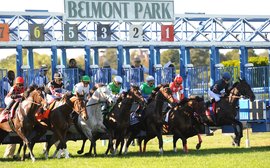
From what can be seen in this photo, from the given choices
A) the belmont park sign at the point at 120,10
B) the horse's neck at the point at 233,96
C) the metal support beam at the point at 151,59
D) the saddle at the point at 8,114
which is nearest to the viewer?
the saddle at the point at 8,114

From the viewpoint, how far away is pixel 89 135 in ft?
59.6

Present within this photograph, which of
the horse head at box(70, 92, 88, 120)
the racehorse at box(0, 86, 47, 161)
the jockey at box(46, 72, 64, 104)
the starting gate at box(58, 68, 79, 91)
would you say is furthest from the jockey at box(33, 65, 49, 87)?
the horse head at box(70, 92, 88, 120)

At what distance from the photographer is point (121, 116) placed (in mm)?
18219

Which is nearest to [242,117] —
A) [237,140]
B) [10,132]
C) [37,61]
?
[237,140]

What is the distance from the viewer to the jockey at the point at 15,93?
17.6m

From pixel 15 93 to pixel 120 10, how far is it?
214 inches

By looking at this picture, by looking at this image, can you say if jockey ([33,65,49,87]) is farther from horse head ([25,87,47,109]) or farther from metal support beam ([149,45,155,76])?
metal support beam ([149,45,155,76])

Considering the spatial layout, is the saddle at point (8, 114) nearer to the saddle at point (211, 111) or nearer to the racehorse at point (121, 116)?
the racehorse at point (121, 116)

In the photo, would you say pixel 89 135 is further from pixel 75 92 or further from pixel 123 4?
pixel 123 4

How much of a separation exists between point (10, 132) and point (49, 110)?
44.8 inches

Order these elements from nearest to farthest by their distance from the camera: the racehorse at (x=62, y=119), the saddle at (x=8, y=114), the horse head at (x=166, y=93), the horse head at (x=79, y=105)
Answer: the horse head at (x=79, y=105), the racehorse at (x=62, y=119), the saddle at (x=8, y=114), the horse head at (x=166, y=93)

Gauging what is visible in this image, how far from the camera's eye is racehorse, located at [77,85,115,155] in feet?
59.3

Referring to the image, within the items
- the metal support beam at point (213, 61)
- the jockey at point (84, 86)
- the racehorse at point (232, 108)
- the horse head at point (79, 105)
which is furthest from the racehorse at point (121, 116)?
the metal support beam at point (213, 61)

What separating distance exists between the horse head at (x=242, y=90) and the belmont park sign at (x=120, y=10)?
10.9 feet
